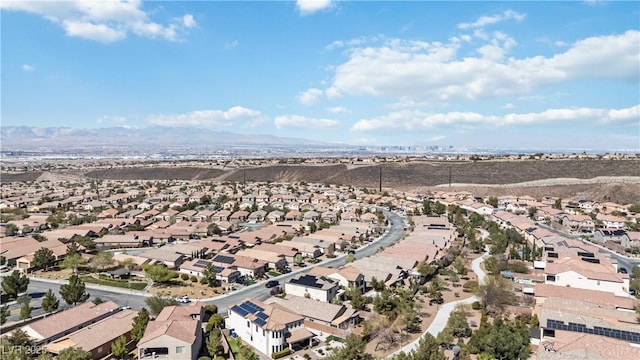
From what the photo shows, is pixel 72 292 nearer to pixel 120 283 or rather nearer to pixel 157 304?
pixel 120 283

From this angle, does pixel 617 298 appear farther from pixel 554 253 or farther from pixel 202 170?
pixel 202 170

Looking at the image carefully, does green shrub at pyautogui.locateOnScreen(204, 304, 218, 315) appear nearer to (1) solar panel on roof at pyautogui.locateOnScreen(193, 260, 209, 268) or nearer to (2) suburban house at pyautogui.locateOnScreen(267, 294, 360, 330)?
(2) suburban house at pyautogui.locateOnScreen(267, 294, 360, 330)

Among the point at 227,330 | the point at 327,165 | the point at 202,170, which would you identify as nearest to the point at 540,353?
the point at 227,330

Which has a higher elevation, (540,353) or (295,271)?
(540,353)

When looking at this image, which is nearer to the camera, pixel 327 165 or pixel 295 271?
pixel 295 271

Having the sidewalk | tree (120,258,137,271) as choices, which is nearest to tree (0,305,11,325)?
the sidewalk

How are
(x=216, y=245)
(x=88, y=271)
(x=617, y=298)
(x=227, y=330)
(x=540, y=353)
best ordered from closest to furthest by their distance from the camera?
1. (x=540, y=353)
2. (x=227, y=330)
3. (x=617, y=298)
4. (x=88, y=271)
5. (x=216, y=245)

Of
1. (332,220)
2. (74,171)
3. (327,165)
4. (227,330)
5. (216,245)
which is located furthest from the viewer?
(74,171)

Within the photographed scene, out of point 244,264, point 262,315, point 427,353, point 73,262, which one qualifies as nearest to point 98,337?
point 262,315
